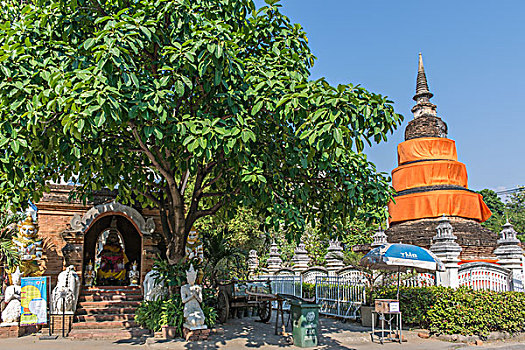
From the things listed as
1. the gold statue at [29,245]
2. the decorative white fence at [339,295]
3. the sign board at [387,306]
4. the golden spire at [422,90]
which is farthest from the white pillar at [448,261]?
the golden spire at [422,90]

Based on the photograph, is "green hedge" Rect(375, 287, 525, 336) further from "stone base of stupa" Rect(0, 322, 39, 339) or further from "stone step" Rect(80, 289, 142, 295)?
"stone base of stupa" Rect(0, 322, 39, 339)

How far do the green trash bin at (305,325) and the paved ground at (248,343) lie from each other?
0.70 feet

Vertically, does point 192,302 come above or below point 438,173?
below

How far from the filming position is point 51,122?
7562 mm

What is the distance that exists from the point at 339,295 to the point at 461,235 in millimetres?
9861

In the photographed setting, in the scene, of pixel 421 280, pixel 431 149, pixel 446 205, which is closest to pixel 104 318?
pixel 421 280

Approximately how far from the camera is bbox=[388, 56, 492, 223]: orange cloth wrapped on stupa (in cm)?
2320

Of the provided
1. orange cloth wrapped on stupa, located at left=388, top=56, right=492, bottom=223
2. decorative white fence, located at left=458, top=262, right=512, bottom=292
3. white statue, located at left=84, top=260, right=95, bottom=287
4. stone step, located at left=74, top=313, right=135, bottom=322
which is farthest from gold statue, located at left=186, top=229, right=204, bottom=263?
orange cloth wrapped on stupa, located at left=388, top=56, right=492, bottom=223

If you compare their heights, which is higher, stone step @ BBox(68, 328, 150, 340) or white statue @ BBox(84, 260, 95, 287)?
white statue @ BBox(84, 260, 95, 287)

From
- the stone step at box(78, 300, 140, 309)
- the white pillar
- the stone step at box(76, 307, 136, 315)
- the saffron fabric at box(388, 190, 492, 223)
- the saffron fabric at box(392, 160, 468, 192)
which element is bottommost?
the stone step at box(76, 307, 136, 315)

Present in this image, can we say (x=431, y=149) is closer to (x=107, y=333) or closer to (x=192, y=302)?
(x=192, y=302)

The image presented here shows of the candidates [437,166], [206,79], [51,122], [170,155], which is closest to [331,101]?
[206,79]

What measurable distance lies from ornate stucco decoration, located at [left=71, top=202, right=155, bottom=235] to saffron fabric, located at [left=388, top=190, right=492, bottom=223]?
14148 mm

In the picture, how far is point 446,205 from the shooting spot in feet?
75.8
